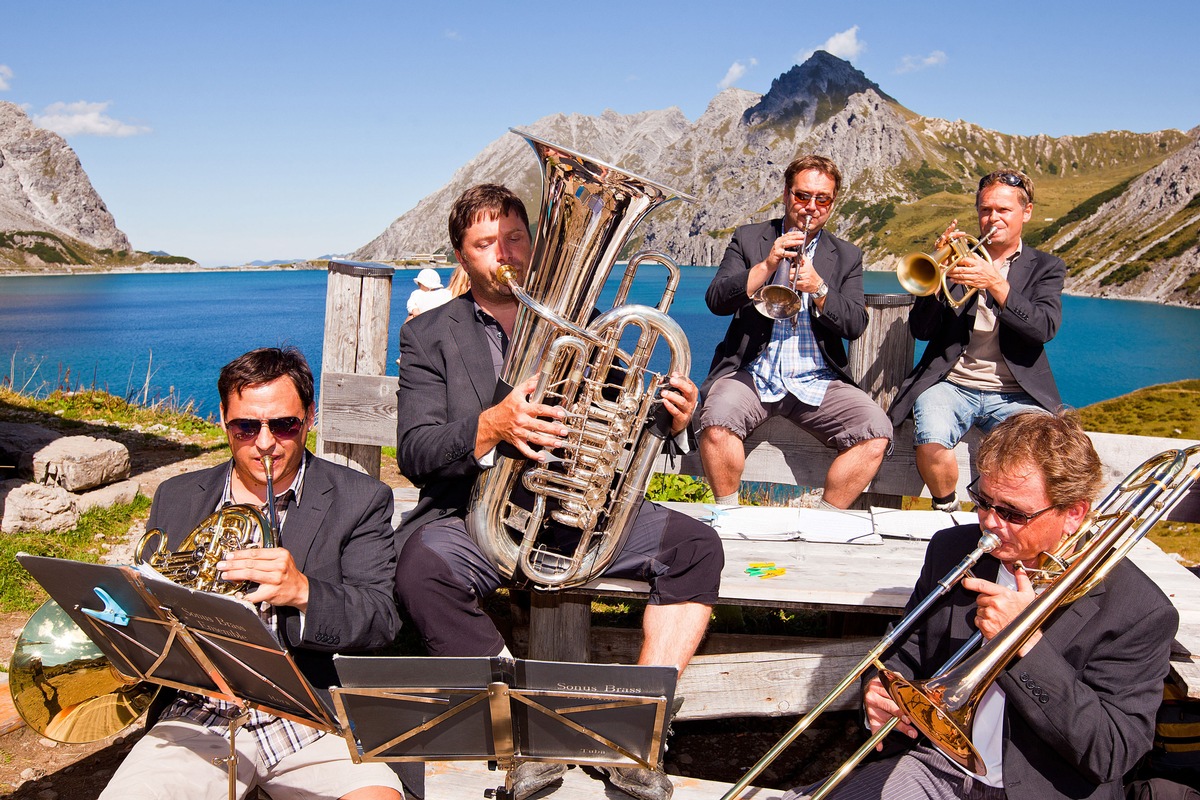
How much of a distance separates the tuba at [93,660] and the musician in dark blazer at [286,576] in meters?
0.09

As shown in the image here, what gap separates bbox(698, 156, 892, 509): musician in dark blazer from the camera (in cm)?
396

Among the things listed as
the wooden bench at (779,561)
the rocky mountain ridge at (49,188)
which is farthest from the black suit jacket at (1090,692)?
the rocky mountain ridge at (49,188)

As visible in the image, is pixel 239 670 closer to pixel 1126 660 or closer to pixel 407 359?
pixel 407 359

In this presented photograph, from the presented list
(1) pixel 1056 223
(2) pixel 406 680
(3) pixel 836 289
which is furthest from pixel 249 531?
(1) pixel 1056 223

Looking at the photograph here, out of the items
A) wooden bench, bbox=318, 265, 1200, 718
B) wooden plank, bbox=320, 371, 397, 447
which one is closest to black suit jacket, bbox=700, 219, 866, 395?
wooden bench, bbox=318, 265, 1200, 718

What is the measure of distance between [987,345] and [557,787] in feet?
9.49

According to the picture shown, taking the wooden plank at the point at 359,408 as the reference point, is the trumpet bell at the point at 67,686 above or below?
below

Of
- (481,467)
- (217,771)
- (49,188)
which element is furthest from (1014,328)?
(49,188)

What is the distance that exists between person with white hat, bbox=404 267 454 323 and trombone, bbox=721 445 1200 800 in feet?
15.3

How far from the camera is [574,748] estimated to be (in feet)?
7.15

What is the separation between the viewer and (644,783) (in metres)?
2.54

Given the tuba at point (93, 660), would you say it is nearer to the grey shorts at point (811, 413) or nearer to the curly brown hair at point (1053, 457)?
the curly brown hair at point (1053, 457)

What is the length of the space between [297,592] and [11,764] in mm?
1932

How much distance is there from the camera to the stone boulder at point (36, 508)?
17.4ft
